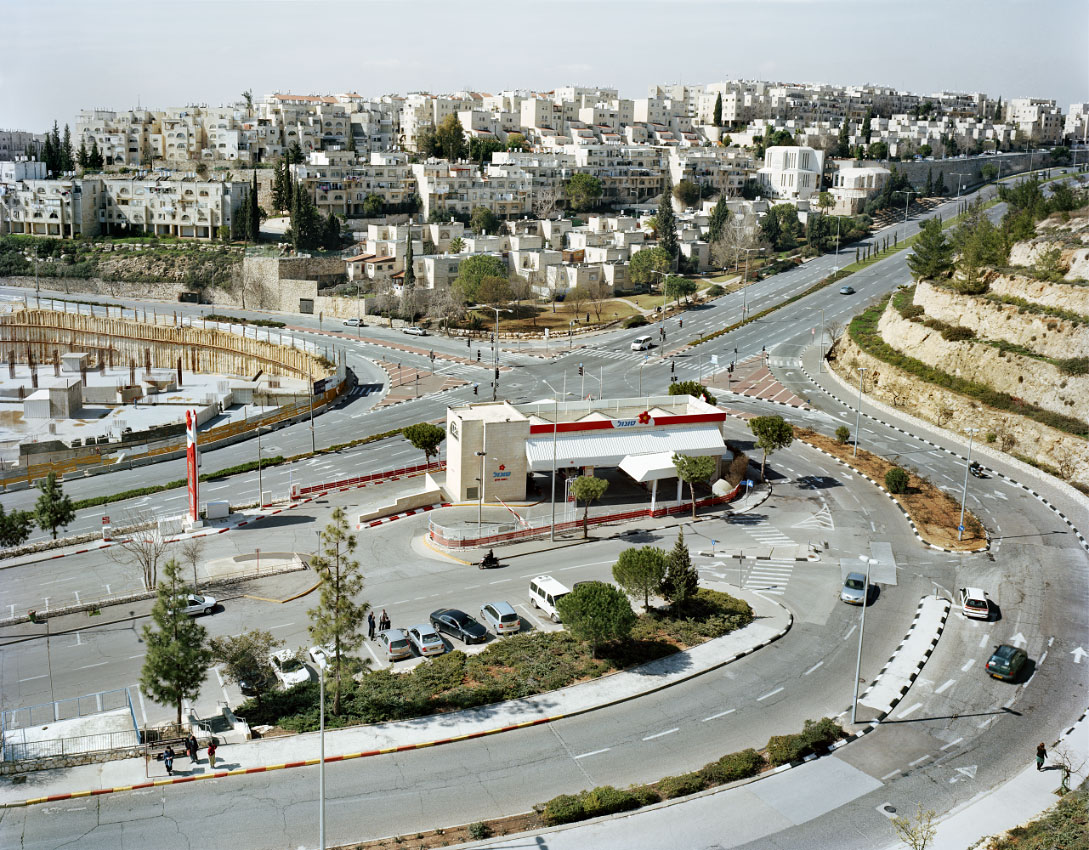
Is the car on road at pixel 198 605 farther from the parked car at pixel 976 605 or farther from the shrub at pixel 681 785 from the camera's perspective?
the parked car at pixel 976 605

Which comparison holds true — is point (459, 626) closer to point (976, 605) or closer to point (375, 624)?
point (375, 624)

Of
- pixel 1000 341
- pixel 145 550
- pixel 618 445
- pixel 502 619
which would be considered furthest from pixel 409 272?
pixel 502 619

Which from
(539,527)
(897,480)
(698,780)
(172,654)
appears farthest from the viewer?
(897,480)

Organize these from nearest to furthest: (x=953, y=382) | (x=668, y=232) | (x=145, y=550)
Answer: (x=145, y=550), (x=953, y=382), (x=668, y=232)

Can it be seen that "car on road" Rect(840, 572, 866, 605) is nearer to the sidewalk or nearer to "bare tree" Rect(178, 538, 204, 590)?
the sidewalk

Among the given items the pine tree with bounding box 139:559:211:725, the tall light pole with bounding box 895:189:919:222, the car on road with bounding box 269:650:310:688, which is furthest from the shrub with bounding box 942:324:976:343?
the tall light pole with bounding box 895:189:919:222
